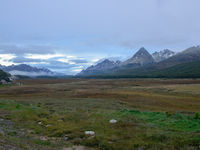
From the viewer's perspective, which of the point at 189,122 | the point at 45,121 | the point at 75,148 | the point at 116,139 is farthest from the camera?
the point at 45,121

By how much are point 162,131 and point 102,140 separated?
16.9 feet

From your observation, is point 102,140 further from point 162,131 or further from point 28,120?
point 28,120

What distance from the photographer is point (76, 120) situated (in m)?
22.1

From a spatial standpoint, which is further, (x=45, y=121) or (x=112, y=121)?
(x=45, y=121)

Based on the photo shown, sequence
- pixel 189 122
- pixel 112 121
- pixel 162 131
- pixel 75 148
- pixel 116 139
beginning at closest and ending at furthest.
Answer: pixel 75 148 → pixel 116 139 → pixel 162 131 → pixel 189 122 → pixel 112 121

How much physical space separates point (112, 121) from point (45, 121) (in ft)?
25.6

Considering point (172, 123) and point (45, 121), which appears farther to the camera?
point (45, 121)

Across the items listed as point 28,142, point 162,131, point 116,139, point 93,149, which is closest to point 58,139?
point 28,142

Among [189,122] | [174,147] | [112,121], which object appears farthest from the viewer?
[112,121]

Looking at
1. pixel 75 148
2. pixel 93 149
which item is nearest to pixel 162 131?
pixel 93 149

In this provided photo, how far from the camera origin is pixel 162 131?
616 inches

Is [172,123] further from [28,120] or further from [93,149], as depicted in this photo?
[28,120]

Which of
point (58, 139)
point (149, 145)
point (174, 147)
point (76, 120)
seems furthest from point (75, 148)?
point (76, 120)

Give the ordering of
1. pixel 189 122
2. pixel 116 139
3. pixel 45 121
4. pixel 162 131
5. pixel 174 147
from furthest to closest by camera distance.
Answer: pixel 45 121
pixel 189 122
pixel 162 131
pixel 116 139
pixel 174 147
